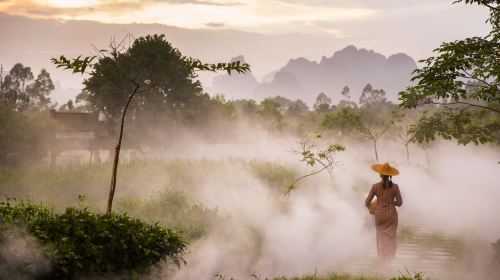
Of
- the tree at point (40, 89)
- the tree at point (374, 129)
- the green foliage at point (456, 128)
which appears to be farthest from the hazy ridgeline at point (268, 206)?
the tree at point (40, 89)

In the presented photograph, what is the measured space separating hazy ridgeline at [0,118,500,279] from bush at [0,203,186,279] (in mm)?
1068

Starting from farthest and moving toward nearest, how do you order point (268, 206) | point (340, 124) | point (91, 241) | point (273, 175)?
point (340, 124)
point (273, 175)
point (268, 206)
point (91, 241)

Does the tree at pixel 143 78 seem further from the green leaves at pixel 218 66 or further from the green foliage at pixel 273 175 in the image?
the green leaves at pixel 218 66

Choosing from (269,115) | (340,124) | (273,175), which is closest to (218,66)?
(273,175)

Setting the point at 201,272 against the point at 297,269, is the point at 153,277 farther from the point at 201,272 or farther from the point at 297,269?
the point at 297,269

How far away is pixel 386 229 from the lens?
11141 millimetres

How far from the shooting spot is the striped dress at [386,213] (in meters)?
11.0

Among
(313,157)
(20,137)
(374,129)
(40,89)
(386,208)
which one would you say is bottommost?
(313,157)

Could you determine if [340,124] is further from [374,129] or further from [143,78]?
[143,78]

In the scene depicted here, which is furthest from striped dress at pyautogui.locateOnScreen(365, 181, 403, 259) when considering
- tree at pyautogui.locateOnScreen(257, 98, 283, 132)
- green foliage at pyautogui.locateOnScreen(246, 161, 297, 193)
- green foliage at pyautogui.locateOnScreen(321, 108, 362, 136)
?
tree at pyautogui.locateOnScreen(257, 98, 283, 132)

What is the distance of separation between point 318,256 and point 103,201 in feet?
35.5

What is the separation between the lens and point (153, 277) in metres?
6.68

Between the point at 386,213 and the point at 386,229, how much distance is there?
0.35 metres

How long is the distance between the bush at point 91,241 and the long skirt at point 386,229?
5598 millimetres
